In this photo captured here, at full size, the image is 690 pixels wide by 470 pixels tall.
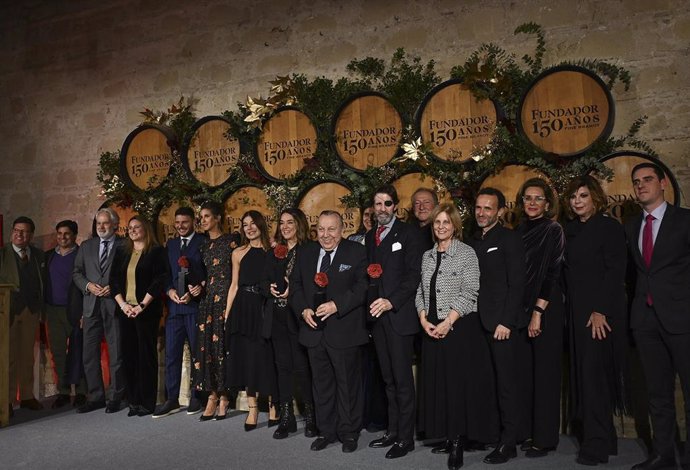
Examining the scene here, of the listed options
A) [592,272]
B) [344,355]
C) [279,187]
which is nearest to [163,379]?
[279,187]

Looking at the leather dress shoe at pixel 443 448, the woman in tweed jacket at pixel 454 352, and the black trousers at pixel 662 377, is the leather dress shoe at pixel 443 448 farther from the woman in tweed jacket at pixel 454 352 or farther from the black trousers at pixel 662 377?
the black trousers at pixel 662 377

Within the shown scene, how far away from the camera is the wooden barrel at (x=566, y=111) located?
14.8ft

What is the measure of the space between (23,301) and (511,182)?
13.4ft

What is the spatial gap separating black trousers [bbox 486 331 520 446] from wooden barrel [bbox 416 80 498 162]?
154 cm

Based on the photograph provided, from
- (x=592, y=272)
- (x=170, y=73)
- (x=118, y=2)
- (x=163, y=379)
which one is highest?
(x=118, y=2)

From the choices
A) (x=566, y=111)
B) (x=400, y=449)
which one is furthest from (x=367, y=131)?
(x=400, y=449)

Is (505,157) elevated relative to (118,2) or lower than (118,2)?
lower

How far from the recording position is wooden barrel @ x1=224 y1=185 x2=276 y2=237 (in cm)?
562

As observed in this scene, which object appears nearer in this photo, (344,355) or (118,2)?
(344,355)

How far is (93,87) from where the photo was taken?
6914 mm

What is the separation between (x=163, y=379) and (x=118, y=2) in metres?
3.72

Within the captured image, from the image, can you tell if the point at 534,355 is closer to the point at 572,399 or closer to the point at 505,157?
the point at 572,399

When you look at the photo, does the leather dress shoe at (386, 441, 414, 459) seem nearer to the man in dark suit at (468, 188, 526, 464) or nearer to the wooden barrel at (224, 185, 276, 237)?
the man in dark suit at (468, 188, 526, 464)

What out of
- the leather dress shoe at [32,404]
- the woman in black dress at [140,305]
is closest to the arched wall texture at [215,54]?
the woman in black dress at [140,305]
